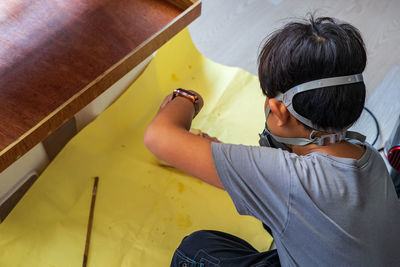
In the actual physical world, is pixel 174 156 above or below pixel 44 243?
above

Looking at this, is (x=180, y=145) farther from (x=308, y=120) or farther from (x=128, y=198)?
(x=128, y=198)

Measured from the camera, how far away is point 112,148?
141 centimetres

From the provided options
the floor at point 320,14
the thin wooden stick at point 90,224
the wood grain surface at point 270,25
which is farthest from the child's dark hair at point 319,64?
the wood grain surface at point 270,25

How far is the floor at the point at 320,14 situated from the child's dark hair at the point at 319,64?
0.90 m

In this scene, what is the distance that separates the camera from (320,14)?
213 centimetres

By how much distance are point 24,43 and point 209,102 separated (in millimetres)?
763

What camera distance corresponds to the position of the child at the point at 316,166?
0.70 m

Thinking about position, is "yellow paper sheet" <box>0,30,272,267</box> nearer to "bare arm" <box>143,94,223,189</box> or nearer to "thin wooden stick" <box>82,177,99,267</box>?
"thin wooden stick" <box>82,177,99,267</box>

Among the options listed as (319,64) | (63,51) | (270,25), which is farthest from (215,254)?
(270,25)

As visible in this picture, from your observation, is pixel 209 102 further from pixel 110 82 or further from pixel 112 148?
pixel 110 82

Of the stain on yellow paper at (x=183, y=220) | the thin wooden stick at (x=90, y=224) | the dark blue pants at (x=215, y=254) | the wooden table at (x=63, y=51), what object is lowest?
the stain on yellow paper at (x=183, y=220)

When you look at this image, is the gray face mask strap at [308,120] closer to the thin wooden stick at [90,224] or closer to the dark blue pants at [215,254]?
the dark blue pants at [215,254]

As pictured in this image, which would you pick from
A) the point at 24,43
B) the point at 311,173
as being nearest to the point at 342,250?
the point at 311,173

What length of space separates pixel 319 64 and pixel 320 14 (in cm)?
157
